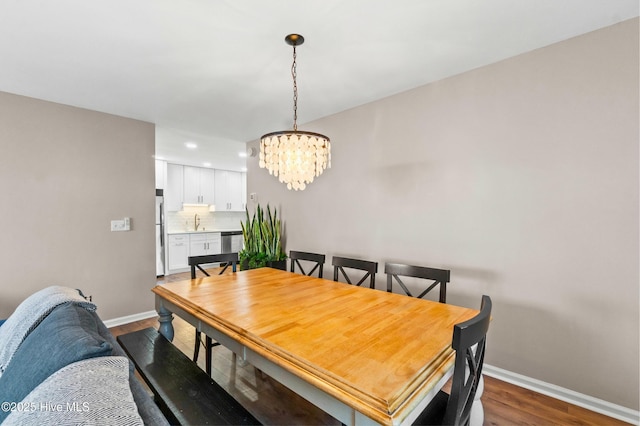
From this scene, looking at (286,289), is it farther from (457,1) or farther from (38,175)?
(38,175)

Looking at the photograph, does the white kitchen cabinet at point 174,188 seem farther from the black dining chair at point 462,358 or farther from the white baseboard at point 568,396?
the black dining chair at point 462,358

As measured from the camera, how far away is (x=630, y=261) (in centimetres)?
177

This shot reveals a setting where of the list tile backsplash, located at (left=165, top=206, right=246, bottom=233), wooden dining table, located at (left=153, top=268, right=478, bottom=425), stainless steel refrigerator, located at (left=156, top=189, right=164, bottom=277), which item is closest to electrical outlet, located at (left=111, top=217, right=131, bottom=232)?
wooden dining table, located at (left=153, top=268, right=478, bottom=425)

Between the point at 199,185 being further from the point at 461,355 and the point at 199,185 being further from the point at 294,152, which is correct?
the point at 461,355

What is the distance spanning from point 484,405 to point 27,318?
2.63 m

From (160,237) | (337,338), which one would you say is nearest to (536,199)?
(337,338)

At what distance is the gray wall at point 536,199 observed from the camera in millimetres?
1807

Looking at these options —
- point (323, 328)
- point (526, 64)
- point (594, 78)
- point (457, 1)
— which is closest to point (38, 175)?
point (323, 328)

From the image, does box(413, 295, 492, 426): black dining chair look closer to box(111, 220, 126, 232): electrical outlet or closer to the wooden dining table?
the wooden dining table

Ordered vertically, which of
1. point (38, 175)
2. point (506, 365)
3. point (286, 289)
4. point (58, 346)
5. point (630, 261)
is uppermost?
point (38, 175)

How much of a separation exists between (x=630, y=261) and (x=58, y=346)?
2.86m

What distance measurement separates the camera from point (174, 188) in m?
6.16

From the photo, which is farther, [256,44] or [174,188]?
[174,188]

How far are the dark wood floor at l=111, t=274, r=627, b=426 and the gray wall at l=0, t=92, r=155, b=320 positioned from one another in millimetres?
2017
